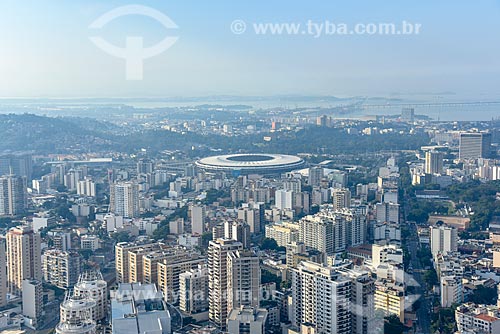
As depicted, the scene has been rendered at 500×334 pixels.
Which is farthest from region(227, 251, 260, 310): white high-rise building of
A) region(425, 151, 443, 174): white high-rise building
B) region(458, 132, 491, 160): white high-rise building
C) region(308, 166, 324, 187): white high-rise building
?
region(458, 132, 491, 160): white high-rise building

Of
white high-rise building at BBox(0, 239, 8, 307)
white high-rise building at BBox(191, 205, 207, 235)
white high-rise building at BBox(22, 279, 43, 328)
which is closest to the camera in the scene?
white high-rise building at BBox(22, 279, 43, 328)

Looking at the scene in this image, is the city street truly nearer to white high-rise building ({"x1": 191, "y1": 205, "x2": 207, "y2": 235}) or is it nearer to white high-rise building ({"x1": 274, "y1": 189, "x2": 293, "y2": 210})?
white high-rise building ({"x1": 274, "y1": 189, "x2": 293, "y2": 210})

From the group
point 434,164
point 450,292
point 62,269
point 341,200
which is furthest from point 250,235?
point 434,164

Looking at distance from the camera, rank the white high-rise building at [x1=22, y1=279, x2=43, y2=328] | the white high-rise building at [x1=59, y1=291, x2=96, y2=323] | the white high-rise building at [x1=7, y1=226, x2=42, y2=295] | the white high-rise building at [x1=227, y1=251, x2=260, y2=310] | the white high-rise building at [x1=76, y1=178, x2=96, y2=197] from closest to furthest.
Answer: the white high-rise building at [x1=59, y1=291, x2=96, y2=323] → the white high-rise building at [x1=227, y1=251, x2=260, y2=310] → the white high-rise building at [x1=22, y1=279, x2=43, y2=328] → the white high-rise building at [x1=7, y1=226, x2=42, y2=295] → the white high-rise building at [x1=76, y1=178, x2=96, y2=197]

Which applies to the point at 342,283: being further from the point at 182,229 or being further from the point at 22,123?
the point at 22,123

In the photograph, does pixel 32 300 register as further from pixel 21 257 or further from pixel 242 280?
pixel 242 280

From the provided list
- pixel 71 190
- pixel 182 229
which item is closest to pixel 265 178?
pixel 71 190

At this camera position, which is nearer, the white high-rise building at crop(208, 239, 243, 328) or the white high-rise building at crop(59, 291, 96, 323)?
the white high-rise building at crop(59, 291, 96, 323)
